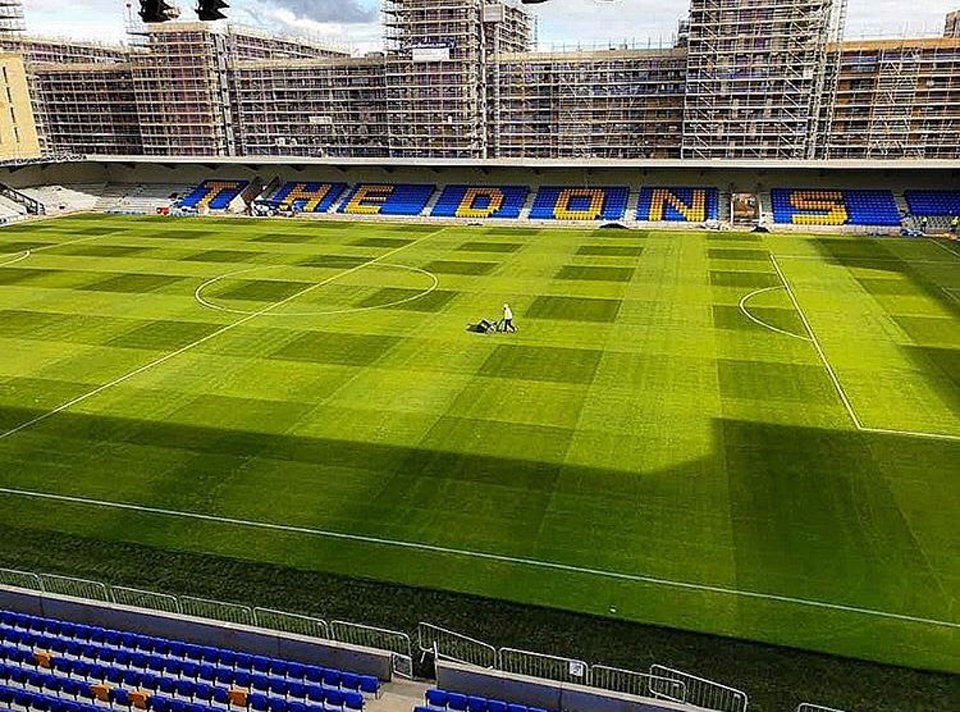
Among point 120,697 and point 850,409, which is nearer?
point 120,697

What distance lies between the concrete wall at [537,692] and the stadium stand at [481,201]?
55.4m

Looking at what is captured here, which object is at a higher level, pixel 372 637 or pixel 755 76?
pixel 755 76

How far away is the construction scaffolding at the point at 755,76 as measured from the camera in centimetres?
6319

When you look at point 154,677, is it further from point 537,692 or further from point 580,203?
point 580,203

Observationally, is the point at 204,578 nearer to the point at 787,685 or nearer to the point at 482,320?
the point at 787,685

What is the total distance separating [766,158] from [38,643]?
64623 millimetres

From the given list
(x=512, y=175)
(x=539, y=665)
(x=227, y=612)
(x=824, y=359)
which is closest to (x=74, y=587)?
(x=227, y=612)

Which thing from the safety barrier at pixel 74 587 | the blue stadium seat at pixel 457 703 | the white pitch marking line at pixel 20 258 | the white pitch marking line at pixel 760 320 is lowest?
the safety barrier at pixel 74 587

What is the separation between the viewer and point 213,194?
7394cm

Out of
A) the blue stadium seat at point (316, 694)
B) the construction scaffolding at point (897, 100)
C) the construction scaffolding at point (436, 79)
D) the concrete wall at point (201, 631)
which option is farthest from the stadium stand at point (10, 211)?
the construction scaffolding at point (897, 100)

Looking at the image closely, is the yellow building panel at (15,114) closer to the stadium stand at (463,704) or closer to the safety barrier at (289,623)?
the safety barrier at (289,623)

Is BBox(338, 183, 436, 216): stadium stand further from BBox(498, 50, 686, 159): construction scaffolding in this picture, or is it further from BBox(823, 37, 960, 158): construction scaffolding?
BBox(823, 37, 960, 158): construction scaffolding

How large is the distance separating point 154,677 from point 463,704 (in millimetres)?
4648

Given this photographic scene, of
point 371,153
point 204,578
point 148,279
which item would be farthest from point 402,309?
point 371,153
